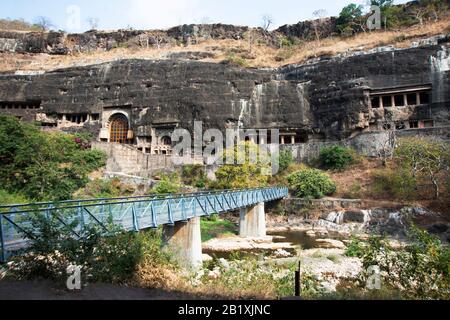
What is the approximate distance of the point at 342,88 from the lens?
3466 centimetres

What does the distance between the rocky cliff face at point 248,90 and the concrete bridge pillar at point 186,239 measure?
74.1 feet

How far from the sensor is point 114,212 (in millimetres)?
10062

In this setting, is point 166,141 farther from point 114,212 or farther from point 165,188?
point 114,212

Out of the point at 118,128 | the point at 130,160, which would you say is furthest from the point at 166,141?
the point at 118,128

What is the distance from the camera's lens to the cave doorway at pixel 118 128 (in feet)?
133

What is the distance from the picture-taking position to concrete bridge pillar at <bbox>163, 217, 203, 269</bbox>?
13.5m

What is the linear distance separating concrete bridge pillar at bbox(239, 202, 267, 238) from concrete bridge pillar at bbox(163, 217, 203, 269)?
9.06 meters

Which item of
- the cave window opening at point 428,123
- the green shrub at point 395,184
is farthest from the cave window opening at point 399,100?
the green shrub at point 395,184

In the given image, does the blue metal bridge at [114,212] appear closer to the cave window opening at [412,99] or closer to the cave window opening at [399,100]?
the cave window opening at [399,100]

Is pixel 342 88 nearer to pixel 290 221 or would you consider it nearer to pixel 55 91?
pixel 290 221

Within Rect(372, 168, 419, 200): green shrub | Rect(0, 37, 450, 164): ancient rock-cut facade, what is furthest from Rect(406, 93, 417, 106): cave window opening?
Rect(372, 168, 419, 200): green shrub

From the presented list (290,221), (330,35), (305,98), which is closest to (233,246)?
(290,221)

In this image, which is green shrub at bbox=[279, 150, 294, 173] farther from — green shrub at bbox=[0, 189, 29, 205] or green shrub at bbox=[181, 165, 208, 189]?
green shrub at bbox=[0, 189, 29, 205]
